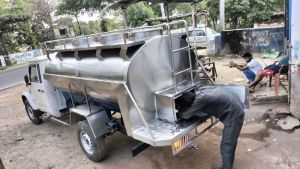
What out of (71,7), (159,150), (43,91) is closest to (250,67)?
(159,150)

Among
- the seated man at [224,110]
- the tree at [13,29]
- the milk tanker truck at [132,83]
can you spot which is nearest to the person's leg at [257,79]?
the milk tanker truck at [132,83]

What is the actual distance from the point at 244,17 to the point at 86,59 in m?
18.5

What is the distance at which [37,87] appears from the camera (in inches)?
289

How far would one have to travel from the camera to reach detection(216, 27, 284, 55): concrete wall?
12.7 metres

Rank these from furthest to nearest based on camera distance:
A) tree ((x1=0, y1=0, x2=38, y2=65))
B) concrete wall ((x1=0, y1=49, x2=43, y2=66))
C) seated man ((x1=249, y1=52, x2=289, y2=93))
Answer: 1. concrete wall ((x1=0, y1=49, x2=43, y2=66))
2. tree ((x1=0, y1=0, x2=38, y2=65))
3. seated man ((x1=249, y1=52, x2=289, y2=93))

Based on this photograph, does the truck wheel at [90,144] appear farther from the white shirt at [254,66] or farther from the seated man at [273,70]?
the white shirt at [254,66]

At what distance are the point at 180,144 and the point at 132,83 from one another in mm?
1125

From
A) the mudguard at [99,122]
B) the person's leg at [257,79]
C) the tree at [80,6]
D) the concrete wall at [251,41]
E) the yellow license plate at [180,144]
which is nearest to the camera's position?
the yellow license plate at [180,144]

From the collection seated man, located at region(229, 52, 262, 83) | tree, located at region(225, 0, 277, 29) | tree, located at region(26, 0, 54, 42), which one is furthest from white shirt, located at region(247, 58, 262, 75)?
tree, located at region(26, 0, 54, 42)

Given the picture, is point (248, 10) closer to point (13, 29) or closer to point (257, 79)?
point (257, 79)

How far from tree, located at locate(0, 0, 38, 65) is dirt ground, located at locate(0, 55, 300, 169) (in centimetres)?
2069

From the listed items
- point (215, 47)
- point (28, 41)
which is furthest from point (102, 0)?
point (215, 47)

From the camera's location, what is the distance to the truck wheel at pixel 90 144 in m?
5.26

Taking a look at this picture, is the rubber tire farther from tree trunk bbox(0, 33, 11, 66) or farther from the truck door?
tree trunk bbox(0, 33, 11, 66)
